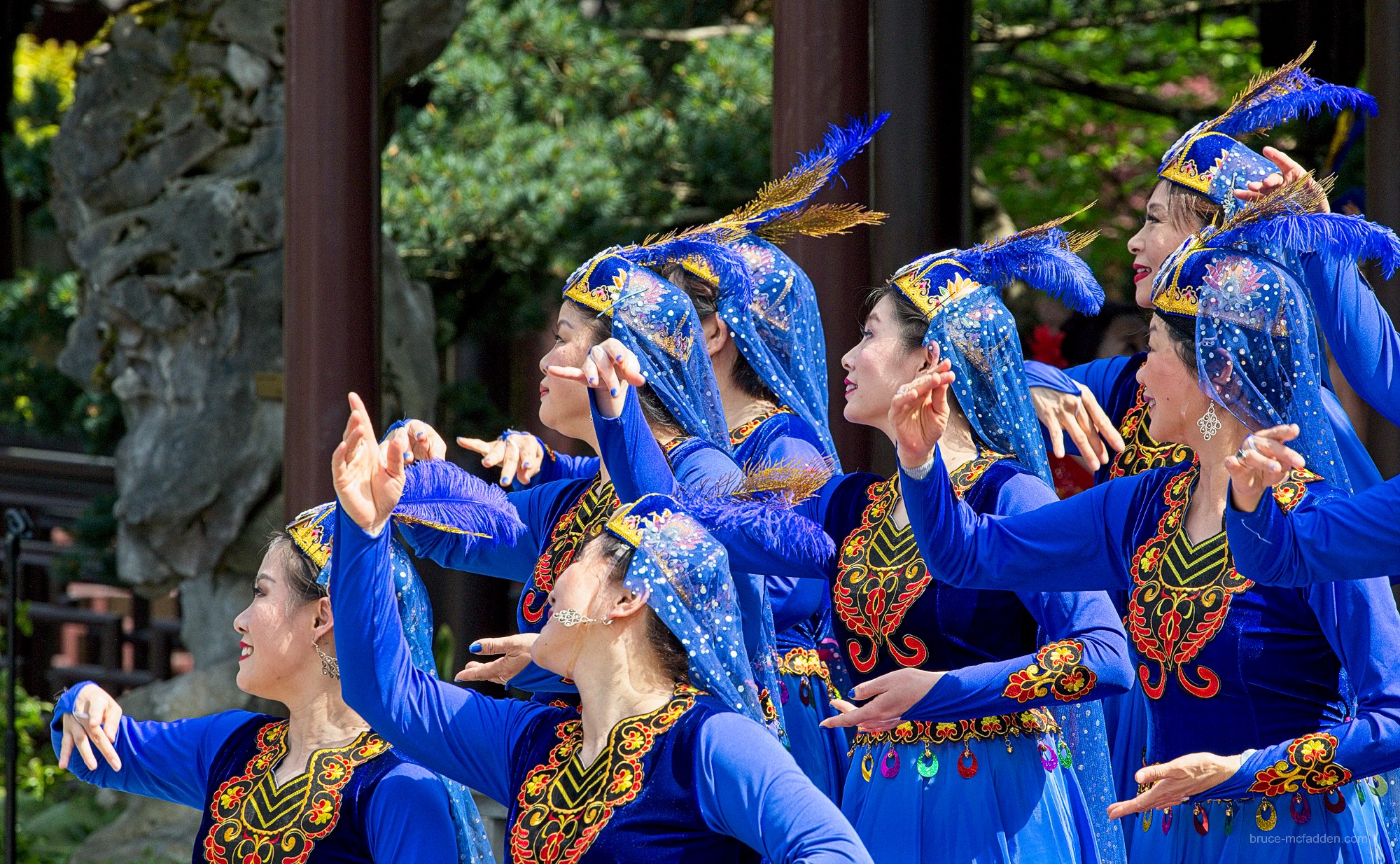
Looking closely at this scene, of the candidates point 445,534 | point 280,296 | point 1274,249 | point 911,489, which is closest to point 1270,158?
point 1274,249

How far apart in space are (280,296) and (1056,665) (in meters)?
3.69

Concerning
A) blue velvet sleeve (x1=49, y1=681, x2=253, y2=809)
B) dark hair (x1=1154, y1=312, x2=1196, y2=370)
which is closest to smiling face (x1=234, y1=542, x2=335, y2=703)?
blue velvet sleeve (x1=49, y1=681, x2=253, y2=809)

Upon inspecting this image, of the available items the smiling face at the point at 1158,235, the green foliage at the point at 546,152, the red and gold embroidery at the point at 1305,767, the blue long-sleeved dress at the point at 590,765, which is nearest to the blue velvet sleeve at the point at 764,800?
the blue long-sleeved dress at the point at 590,765

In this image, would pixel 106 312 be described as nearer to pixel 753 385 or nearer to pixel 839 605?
pixel 753 385

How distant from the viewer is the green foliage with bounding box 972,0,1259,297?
7.95 m

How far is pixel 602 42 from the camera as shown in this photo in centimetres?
657

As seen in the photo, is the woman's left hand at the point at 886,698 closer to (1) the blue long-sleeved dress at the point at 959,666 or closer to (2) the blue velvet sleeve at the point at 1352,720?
(1) the blue long-sleeved dress at the point at 959,666

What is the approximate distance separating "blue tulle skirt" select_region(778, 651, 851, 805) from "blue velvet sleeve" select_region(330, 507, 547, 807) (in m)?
0.97

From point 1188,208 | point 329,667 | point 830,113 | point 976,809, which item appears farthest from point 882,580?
point 830,113

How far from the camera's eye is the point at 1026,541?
270cm

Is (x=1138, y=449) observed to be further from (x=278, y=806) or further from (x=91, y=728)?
(x=91, y=728)

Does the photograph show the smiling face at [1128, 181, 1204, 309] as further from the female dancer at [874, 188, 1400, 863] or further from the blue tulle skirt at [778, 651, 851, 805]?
the blue tulle skirt at [778, 651, 851, 805]

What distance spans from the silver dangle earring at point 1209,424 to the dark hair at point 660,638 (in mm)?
846

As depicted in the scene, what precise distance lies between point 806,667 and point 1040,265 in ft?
2.79
